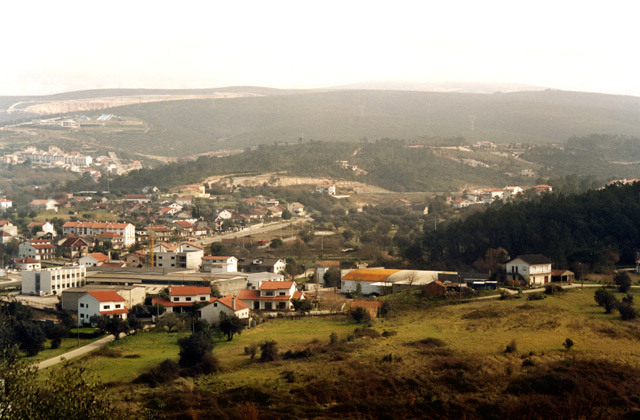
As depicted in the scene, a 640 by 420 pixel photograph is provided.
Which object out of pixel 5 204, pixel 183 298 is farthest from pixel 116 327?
pixel 5 204

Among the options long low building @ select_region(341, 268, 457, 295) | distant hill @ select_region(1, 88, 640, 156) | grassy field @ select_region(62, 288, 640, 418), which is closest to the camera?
grassy field @ select_region(62, 288, 640, 418)

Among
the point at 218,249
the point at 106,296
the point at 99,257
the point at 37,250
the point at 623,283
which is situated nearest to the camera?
the point at 623,283

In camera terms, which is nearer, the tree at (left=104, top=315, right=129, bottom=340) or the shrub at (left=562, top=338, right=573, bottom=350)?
the shrub at (left=562, top=338, right=573, bottom=350)

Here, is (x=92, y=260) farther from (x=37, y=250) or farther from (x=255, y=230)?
(x=255, y=230)

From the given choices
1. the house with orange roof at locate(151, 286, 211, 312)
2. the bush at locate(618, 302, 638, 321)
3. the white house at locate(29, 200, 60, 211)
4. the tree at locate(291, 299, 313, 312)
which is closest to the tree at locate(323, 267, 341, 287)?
the tree at locate(291, 299, 313, 312)

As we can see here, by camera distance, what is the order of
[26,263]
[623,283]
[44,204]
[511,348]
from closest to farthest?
[511,348]
[623,283]
[26,263]
[44,204]

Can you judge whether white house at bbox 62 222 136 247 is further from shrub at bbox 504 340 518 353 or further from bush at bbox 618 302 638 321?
shrub at bbox 504 340 518 353

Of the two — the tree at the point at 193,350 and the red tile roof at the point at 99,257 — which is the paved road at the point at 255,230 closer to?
the red tile roof at the point at 99,257
